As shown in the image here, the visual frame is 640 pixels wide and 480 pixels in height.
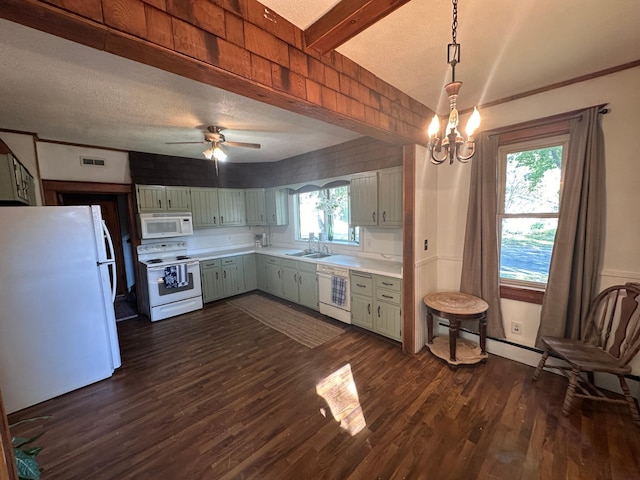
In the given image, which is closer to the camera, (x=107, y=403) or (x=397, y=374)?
(x=107, y=403)

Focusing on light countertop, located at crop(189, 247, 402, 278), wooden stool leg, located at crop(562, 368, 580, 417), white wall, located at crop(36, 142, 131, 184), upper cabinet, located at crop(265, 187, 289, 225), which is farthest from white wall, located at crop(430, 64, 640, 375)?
white wall, located at crop(36, 142, 131, 184)

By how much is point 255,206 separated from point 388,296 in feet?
11.1

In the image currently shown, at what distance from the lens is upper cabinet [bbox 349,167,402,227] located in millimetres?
3152

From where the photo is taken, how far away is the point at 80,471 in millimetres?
1742

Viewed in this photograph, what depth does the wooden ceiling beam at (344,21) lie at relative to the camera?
49.1 inches

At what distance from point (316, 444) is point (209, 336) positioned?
219cm

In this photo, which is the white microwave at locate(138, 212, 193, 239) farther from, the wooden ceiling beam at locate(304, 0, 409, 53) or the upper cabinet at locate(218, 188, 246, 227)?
the wooden ceiling beam at locate(304, 0, 409, 53)

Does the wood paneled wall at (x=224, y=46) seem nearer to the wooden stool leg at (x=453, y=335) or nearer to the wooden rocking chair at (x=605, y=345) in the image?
the wooden stool leg at (x=453, y=335)

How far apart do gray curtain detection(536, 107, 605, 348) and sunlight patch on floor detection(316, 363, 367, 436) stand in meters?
1.95

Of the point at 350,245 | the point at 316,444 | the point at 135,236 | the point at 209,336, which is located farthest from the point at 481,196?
the point at 135,236

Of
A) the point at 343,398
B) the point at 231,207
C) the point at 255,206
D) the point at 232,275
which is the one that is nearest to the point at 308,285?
the point at 232,275

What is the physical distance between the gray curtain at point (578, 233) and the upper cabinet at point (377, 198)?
148 centimetres

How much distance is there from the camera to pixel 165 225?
4289 millimetres

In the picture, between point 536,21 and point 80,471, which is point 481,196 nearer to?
point 536,21
